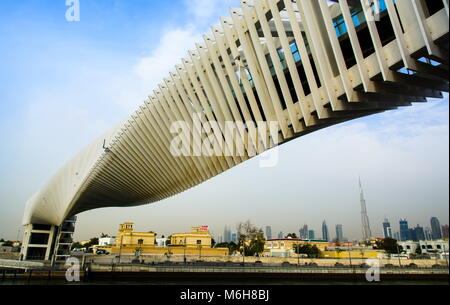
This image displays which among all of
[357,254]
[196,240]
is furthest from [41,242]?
[357,254]

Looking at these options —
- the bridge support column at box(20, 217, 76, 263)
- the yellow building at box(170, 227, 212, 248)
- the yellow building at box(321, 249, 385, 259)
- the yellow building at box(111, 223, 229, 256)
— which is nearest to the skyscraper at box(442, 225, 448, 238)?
the yellow building at box(111, 223, 229, 256)

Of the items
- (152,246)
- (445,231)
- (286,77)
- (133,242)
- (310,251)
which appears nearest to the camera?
(445,231)

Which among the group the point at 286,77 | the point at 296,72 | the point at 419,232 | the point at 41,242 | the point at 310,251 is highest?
the point at 286,77

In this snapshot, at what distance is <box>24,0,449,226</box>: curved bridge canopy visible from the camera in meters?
5.68

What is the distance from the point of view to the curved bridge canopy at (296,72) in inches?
223

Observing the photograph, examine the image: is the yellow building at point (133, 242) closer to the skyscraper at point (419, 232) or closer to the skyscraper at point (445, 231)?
the skyscraper at point (419, 232)

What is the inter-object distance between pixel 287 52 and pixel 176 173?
10399 millimetres

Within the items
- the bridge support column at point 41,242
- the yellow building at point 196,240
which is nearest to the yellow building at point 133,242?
the yellow building at point 196,240

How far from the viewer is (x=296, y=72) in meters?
7.46

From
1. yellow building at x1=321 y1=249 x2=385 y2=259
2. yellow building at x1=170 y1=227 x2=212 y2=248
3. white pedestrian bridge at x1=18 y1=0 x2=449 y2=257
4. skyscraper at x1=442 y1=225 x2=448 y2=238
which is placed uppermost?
white pedestrian bridge at x1=18 y1=0 x2=449 y2=257

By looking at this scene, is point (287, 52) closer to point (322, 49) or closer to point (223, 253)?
point (322, 49)

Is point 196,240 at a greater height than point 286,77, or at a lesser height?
lesser

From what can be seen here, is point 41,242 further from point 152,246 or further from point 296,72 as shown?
point 296,72

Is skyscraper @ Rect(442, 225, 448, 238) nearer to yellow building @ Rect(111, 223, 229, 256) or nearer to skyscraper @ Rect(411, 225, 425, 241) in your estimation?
skyscraper @ Rect(411, 225, 425, 241)
